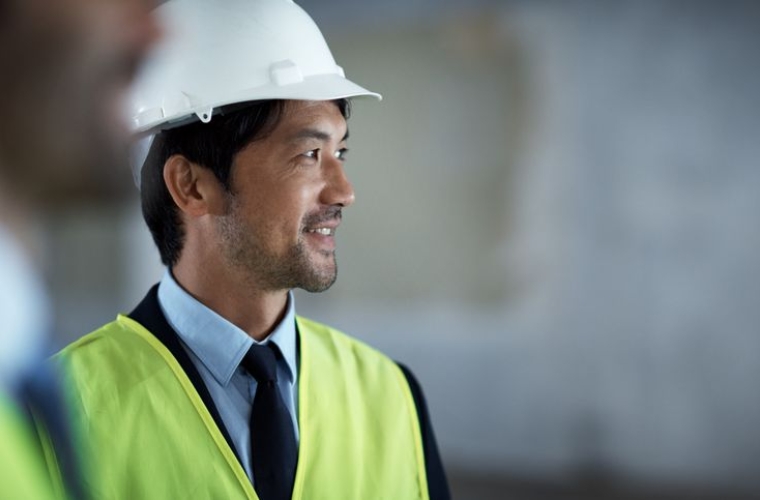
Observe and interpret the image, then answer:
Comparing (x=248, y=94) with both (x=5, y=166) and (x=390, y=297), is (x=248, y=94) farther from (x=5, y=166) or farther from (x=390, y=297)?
(x=390, y=297)

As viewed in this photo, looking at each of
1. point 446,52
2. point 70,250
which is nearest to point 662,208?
point 446,52

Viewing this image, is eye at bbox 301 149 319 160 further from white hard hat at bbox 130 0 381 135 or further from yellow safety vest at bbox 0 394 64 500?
yellow safety vest at bbox 0 394 64 500

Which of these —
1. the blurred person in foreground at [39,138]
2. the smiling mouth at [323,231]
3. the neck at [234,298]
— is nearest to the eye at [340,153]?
the smiling mouth at [323,231]

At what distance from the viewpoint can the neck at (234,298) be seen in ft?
4.14

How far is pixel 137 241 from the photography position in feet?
17.3

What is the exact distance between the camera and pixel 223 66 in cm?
120

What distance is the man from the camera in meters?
1.14

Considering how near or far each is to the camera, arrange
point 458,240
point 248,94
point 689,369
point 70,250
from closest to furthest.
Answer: point 248,94
point 689,369
point 458,240
point 70,250

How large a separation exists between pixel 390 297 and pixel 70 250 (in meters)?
Result: 2.46

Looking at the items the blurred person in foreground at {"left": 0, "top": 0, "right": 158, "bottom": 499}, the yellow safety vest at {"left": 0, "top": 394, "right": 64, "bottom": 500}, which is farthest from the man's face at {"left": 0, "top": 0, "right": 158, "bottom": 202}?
the yellow safety vest at {"left": 0, "top": 394, "right": 64, "bottom": 500}

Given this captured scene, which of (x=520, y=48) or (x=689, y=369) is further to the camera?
(x=520, y=48)

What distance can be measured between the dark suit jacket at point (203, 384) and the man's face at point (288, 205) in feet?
0.42

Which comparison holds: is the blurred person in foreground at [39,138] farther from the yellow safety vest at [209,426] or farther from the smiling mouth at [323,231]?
the smiling mouth at [323,231]

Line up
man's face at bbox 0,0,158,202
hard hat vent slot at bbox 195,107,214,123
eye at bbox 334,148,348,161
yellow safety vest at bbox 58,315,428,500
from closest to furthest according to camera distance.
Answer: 1. man's face at bbox 0,0,158,202
2. yellow safety vest at bbox 58,315,428,500
3. hard hat vent slot at bbox 195,107,214,123
4. eye at bbox 334,148,348,161
